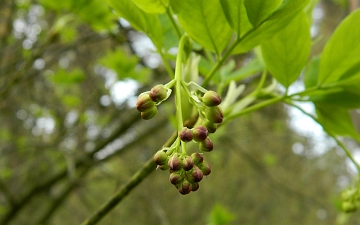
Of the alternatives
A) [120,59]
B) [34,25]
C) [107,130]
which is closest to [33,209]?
[107,130]

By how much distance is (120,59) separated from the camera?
2.03 meters

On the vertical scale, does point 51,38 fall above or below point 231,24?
below

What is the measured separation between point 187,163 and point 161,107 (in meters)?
3.20

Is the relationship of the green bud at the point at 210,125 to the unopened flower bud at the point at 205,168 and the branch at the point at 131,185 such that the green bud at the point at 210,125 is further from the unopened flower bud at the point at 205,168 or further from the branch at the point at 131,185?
the branch at the point at 131,185

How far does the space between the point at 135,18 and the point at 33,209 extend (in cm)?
391

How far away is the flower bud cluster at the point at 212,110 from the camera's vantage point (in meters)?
0.41

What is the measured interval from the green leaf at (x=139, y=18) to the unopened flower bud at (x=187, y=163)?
25cm

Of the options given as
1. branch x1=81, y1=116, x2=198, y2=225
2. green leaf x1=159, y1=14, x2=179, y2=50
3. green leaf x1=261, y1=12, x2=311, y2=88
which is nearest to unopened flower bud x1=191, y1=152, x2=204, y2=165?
branch x1=81, y1=116, x2=198, y2=225

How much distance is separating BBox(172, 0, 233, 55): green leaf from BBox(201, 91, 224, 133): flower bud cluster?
5.8 inches

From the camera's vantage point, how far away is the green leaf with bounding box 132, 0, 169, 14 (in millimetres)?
502

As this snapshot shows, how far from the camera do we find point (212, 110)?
415 mm

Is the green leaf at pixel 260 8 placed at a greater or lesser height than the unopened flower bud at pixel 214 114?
greater

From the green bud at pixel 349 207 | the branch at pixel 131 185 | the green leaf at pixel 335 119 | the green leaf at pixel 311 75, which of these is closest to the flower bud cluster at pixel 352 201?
the green bud at pixel 349 207

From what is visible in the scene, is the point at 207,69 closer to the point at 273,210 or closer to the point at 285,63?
the point at 285,63
